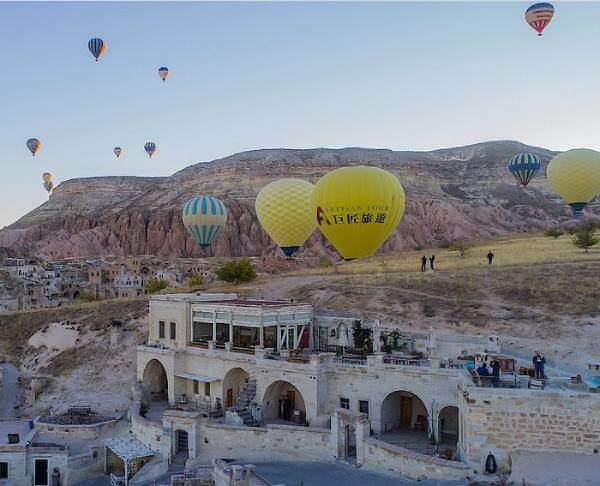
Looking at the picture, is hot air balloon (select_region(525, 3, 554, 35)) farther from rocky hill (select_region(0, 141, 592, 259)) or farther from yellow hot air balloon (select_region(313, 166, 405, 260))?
rocky hill (select_region(0, 141, 592, 259))

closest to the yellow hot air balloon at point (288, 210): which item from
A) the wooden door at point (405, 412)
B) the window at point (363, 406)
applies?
the window at point (363, 406)

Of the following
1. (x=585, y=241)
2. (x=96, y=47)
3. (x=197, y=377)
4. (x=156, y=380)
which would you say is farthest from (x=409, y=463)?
(x=96, y=47)

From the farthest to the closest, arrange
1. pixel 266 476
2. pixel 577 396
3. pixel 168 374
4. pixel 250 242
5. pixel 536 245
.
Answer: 1. pixel 250 242
2. pixel 536 245
3. pixel 168 374
4. pixel 266 476
5. pixel 577 396

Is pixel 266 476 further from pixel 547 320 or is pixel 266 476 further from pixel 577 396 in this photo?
pixel 547 320

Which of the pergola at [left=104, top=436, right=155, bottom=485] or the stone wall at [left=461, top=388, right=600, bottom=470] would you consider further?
the pergola at [left=104, top=436, right=155, bottom=485]

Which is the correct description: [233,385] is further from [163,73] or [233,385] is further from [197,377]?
[163,73]

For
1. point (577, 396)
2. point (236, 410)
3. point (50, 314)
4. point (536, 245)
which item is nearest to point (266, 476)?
point (236, 410)

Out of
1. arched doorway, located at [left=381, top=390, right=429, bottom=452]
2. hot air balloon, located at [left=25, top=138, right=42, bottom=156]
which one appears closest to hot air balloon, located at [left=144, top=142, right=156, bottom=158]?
hot air balloon, located at [left=25, top=138, right=42, bottom=156]
